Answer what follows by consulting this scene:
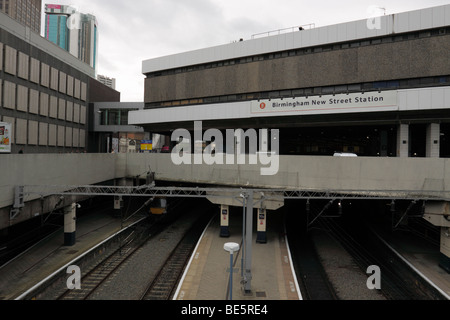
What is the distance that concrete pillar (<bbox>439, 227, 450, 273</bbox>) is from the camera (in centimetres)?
1707

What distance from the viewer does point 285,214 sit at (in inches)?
1233

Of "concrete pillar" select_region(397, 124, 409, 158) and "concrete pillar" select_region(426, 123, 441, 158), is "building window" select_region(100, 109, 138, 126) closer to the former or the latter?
"concrete pillar" select_region(397, 124, 409, 158)

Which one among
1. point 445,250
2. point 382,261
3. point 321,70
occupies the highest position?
point 321,70

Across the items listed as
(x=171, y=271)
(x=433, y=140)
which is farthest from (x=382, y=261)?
(x=171, y=271)

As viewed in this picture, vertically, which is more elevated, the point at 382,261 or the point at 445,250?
the point at 445,250

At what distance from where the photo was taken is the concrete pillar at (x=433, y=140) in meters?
25.6

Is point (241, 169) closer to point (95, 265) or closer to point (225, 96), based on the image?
point (95, 265)

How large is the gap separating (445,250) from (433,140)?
484 inches

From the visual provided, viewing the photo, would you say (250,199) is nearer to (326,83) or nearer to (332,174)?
(332,174)

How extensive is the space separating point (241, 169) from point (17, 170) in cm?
1402

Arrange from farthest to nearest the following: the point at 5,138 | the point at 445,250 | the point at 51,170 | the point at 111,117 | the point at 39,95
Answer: the point at 111,117
the point at 39,95
the point at 5,138
the point at 51,170
the point at 445,250

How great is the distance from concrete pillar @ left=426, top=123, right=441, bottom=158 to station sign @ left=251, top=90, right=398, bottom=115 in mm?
3830

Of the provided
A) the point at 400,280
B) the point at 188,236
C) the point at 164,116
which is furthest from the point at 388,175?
the point at 164,116

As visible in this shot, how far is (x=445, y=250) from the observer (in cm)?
1733
